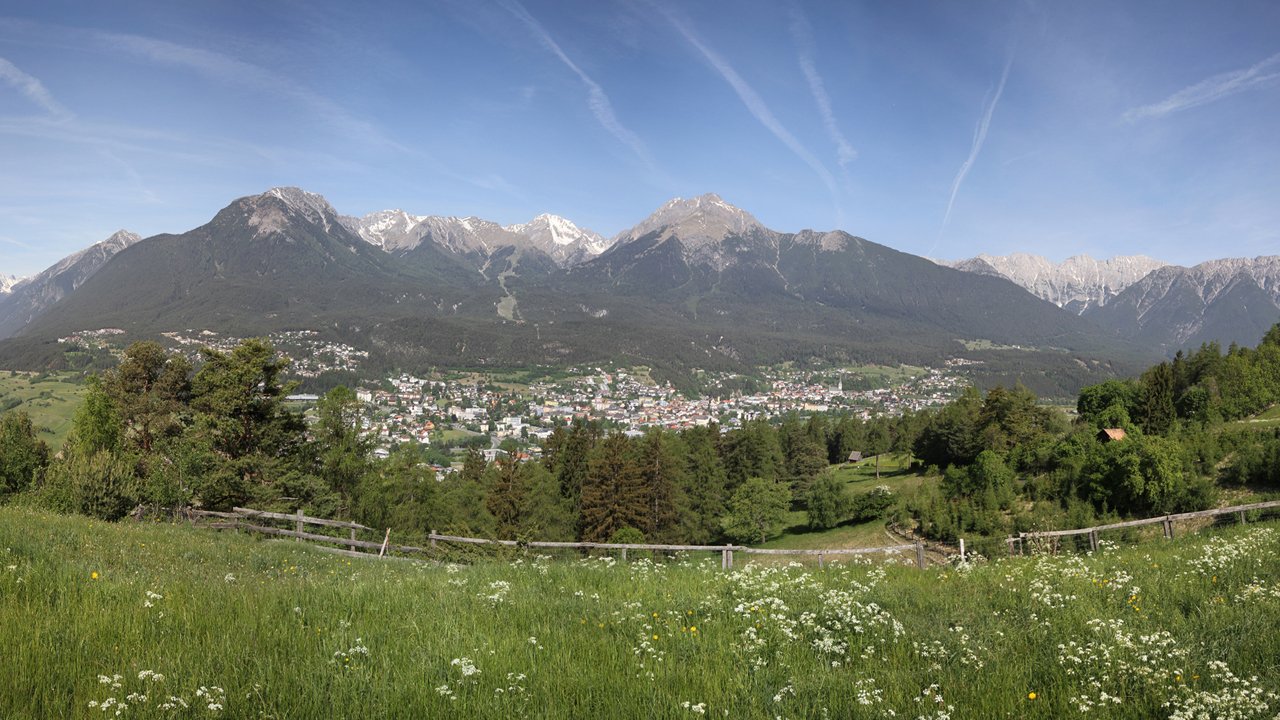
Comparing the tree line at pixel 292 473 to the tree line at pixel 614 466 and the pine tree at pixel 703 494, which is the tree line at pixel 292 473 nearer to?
the tree line at pixel 614 466

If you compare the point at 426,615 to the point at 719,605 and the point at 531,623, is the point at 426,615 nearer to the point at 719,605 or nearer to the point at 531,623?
the point at 531,623

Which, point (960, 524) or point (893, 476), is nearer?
point (960, 524)

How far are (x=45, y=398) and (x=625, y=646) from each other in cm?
15721

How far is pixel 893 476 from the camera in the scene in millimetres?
69000

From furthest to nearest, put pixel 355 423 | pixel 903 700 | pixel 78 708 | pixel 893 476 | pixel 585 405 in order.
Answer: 1. pixel 585 405
2. pixel 893 476
3. pixel 355 423
4. pixel 903 700
5. pixel 78 708

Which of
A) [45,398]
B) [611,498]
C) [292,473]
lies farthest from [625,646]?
[45,398]

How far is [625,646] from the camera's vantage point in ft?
18.8

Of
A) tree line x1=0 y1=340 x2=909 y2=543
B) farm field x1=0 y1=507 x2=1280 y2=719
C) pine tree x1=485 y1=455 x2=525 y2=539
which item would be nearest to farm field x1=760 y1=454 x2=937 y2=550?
tree line x1=0 y1=340 x2=909 y2=543

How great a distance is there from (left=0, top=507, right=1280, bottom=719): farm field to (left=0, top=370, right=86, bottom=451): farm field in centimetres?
10141

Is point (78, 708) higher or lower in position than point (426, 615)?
higher

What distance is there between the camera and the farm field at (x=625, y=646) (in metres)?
4.19

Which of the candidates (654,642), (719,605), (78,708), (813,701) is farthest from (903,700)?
(78,708)

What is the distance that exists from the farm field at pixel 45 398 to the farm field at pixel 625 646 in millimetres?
101413

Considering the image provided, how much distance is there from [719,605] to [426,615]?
3.42 metres
